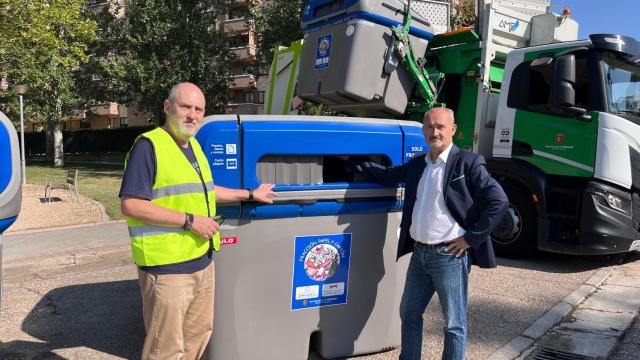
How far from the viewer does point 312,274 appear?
2.99 meters

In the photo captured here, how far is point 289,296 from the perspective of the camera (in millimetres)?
2941

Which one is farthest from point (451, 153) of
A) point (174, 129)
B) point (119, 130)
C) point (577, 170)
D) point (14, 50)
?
point (119, 130)

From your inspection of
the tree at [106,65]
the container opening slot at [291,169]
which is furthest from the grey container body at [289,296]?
the tree at [106,65]

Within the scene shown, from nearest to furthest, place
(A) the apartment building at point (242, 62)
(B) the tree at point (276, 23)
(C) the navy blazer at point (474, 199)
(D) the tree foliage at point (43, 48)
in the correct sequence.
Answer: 1. (C) the navy blazer at point (474, 199)
2. (D) the tree foliage at point (43, 48)
3. (B) the tree at point (276, 23)
4. (A) the apartment building at point (242, 62)

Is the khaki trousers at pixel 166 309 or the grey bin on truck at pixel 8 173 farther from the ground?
the grey bin on truck at pixel 8 173

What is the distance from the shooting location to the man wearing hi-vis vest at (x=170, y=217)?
215cm

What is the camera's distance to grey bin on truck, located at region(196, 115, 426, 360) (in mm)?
2758

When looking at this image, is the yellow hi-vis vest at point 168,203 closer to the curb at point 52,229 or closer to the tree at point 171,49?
the curb at point 52,229

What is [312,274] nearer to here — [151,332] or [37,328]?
[151,332]

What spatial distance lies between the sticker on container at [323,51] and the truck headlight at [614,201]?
321 cm

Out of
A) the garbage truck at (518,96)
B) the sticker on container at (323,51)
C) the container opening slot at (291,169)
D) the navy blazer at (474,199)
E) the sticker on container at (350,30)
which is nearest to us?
the navy blazer at (474,199)

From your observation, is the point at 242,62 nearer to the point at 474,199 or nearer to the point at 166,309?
the point at 474,199

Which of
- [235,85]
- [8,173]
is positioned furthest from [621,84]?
[235,85]

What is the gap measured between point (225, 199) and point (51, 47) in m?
16.3
